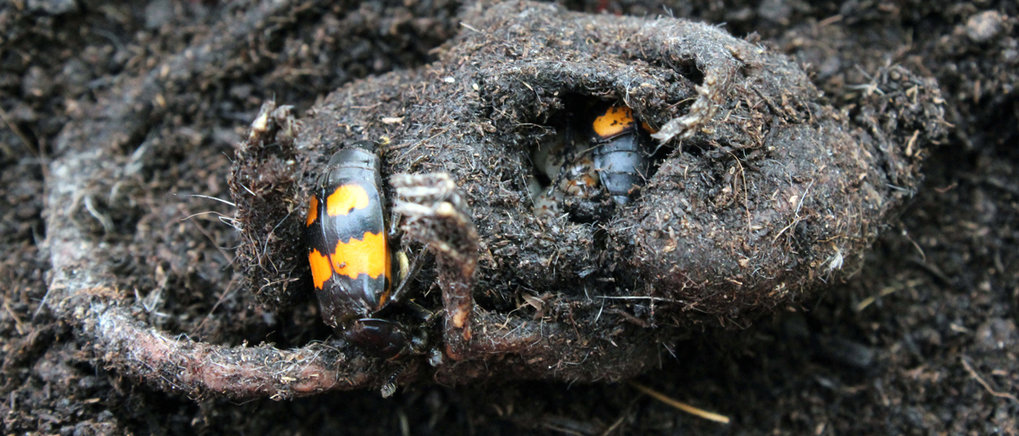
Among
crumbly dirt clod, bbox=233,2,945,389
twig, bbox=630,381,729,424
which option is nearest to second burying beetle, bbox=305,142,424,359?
crumbly dirt clod, bbox=233,2,945,389

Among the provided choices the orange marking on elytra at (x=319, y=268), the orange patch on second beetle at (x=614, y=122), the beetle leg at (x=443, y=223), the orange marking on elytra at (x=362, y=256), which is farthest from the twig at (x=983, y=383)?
the orange marking on elytra at (x=319, y=268)

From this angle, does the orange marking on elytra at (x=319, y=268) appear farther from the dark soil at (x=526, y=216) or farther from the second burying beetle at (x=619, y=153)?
the second burying beetle at (x=619, y=153)

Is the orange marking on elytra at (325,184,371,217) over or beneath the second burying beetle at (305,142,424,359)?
over

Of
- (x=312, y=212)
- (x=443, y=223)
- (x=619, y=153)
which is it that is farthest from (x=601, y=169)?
(x=312, y=212)

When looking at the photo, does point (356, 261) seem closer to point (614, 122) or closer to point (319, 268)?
point (319, 268)

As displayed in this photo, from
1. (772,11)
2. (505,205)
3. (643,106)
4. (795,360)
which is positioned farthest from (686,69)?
(795,360)

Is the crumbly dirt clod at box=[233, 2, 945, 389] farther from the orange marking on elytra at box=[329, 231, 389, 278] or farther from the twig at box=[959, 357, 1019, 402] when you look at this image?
the twig at box=[959, 357, 1019, 402]
